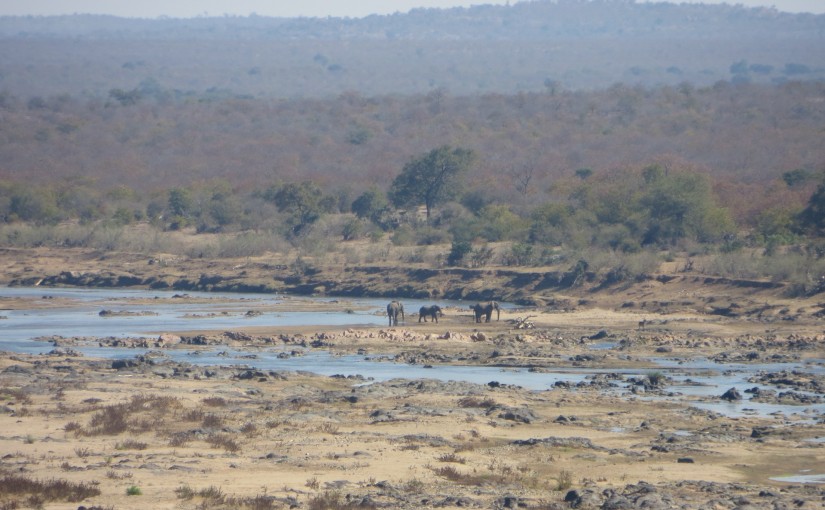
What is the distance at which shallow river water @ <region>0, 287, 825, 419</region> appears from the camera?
2267cm

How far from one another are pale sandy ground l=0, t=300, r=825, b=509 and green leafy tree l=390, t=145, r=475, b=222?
98.6 feet

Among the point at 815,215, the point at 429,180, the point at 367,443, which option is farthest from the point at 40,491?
the point at 429,180

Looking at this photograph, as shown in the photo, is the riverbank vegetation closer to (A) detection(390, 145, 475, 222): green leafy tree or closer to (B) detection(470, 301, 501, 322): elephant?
(A) detection(390, 145, 475, 222): green leafy tree

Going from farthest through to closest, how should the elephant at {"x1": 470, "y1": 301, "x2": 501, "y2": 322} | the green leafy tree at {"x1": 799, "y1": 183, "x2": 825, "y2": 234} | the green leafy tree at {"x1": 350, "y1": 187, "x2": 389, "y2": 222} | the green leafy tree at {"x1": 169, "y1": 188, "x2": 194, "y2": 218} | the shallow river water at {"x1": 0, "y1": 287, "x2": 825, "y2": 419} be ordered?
the green leafy tree at {"x1": 169, "y1": 188, "x2": 194, "y2": 218} → the green leafy tree at {"x1": 350, "y1": 187, "x2": 389, "y2": 222} → the green leafy tree at {"x1": 799, "y1": 183, "x2": 825, "y2": 234} → the elephant at {"x1": 470, "y1": 301, "x2": 501, "y2": 322} → the shallow river water at {"x1": 0, "y1": 287, "x2": 825, "y2": 419}

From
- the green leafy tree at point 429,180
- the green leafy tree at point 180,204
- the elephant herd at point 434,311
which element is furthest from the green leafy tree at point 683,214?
the green leafy tree at point 180,204

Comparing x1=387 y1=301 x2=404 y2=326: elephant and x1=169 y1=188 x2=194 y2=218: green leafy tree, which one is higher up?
x1=169 y1=188 x2=194 y2=218: green leafy tree

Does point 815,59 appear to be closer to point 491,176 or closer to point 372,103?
point 372,103

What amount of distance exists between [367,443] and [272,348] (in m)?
11.7

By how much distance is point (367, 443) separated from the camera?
16938 millimetres

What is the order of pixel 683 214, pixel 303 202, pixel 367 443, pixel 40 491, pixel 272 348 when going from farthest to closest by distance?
pixel 303 202, pixel 683 214, pixel 272 348, pixel 367 443, pixel 40 491

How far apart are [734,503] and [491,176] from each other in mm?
49315

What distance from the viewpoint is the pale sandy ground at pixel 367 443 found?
14078mm

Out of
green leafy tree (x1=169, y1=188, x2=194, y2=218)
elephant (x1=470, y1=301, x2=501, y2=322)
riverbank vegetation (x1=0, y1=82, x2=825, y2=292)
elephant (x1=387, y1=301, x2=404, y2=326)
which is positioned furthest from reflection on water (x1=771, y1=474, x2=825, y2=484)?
green leafy tree (x1=169, y1=188, x2=194, y2=218)

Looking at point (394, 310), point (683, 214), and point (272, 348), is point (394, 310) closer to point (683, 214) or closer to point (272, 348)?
point (272, 348)
